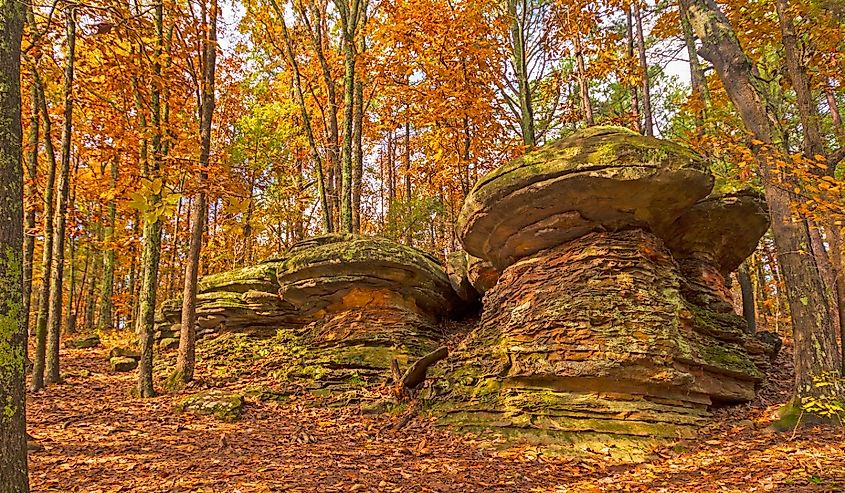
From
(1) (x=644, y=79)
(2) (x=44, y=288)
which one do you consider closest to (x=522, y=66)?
(1) (x=644, y=79)

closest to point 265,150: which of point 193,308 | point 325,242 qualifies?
point 325,242

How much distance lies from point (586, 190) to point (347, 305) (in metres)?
7.10

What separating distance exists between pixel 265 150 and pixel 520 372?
17237mm

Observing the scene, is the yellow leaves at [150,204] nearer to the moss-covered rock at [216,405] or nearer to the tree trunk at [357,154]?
the moss-covered rock at [216,405]

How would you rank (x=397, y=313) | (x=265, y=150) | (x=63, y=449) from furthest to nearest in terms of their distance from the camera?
1. (x=265, y=150)
2. (x=397, y=313)
3. (x=63, y=449)

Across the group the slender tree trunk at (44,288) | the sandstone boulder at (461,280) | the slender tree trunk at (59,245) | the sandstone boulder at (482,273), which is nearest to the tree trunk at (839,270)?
the sandstone boulder at (482,273)

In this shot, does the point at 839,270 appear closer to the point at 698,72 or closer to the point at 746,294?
the point at 746,294

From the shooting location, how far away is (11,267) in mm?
3574

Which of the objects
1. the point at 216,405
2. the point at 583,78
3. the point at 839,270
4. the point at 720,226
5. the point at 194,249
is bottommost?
the point at 216,405

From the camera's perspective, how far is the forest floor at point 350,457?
5570 mm

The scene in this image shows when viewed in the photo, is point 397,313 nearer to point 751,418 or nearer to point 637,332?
point 637,332

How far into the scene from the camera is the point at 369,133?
78.5ft

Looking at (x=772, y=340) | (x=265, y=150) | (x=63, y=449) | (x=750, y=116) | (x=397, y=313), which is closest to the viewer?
(x=63, y=449)

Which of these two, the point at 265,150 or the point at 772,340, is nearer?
the point at 772,340
